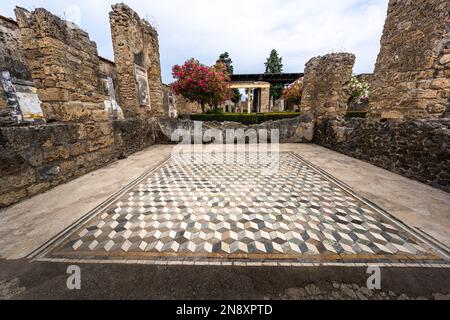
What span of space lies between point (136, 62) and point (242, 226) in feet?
25.3

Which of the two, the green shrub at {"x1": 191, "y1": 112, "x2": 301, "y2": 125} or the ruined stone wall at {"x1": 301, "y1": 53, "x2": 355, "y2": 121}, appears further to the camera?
the green shrub at {"x1": 191, "y1": 112, "x2": 301, "y2": 125}

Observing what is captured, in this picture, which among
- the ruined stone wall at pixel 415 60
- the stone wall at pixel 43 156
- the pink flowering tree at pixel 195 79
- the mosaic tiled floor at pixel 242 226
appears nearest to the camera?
the mosaic tiled floor at pixel 242 226

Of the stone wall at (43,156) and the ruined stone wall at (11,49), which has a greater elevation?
the ruined stone wall at (11,49)

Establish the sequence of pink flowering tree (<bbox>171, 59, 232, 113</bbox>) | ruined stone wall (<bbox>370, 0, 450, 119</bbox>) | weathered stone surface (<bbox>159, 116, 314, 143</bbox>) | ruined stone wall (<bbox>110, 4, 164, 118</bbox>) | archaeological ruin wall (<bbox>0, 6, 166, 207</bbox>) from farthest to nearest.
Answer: pink flowering tree (<bbox>171, 59, 232, 113</bbox>) < weathered stone surface (<bbox>159, 116, 314, 143</bbox>) < ruined stone wall (<bbox>110, 4, 164, 118</bbox>) < ruined stone wall (<bbox>370, 0, 450, 119</bbox>) < archaeological ruin wall (<bbox>0, 6, 166, 207</bbox>)

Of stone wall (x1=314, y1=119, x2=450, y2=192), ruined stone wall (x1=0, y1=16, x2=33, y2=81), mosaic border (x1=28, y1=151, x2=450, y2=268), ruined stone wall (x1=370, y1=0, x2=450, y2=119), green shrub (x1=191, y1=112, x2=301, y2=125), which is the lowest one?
mosaic border (x1=28, y1=151, x2=450, y2=268)

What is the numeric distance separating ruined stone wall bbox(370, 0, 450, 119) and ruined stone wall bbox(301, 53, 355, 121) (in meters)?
2.87

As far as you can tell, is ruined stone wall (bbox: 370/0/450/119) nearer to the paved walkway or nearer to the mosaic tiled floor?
the paved walkway

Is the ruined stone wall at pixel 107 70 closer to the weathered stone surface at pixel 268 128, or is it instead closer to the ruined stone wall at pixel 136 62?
the ruined stone wall at pixel 136 62

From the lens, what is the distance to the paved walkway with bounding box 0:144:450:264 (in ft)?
6.04

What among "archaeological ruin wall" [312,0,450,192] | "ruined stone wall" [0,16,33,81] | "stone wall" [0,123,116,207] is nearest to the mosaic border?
"stone wall" [0,123,116,207]

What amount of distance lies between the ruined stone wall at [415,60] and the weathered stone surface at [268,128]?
11.3 ft

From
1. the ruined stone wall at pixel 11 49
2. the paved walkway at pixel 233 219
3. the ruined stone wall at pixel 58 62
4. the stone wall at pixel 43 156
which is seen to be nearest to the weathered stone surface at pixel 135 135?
the stone wall at pixel 43 156

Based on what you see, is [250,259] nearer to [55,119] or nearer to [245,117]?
[55,119]

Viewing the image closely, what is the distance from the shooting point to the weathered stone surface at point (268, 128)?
26.4ft
